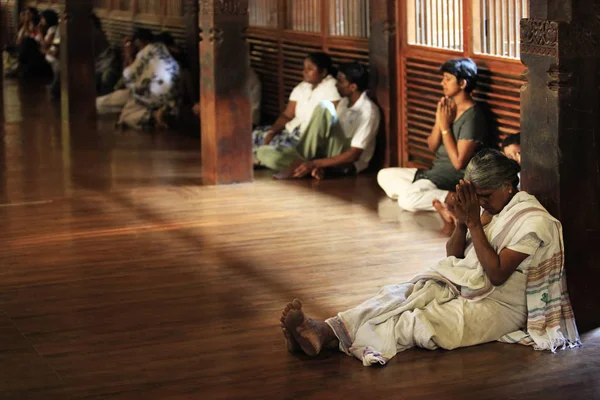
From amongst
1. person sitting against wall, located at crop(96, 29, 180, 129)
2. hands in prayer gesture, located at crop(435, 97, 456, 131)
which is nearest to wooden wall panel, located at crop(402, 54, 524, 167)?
hands in prayer gesture, located at crop(435, 97, 456, 131)

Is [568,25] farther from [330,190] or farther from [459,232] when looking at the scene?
[330,190]

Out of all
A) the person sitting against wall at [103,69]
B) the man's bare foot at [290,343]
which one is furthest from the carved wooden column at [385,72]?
the person sitting against wall at [103,69]

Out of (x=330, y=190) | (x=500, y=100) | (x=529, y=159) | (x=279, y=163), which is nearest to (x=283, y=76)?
(x=279, y=163)

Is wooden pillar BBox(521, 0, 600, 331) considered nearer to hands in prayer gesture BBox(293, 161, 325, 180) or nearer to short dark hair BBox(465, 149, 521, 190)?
short dark hair BBox(465, 149, 521, 190)

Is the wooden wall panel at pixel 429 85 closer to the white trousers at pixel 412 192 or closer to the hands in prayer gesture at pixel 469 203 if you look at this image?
the white trousers at pixel 412 192

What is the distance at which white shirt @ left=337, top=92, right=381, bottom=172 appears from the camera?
25.8ft

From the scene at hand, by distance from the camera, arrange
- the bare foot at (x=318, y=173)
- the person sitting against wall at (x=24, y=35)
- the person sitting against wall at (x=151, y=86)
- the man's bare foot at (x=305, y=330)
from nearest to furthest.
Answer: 1. the man's bare foot at (x=305, y=330)
2. the bare foot at (x=318, y=173)
3. the person sitting against wall at (x=151, y=86)
4. the person sitting against wall at (x=24, y=35)

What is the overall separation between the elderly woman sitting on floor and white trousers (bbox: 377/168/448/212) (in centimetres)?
236

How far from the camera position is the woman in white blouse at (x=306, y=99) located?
8172 millimetres

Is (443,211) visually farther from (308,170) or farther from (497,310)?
(497,310)

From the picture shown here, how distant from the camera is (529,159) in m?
4.27

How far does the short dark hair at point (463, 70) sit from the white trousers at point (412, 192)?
2.11 feet

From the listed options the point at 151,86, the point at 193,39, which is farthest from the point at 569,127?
the point at 193,39

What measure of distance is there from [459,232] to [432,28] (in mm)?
3609
